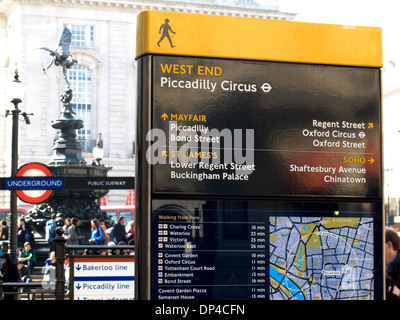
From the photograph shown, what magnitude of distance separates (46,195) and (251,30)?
26.0 ft

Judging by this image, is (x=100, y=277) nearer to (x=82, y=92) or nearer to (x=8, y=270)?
(x=8, y=270)

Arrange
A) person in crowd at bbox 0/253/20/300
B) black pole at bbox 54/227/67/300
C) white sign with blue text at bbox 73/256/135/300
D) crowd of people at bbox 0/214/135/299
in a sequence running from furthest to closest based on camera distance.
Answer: crowd of people at bbox 0/214/135/299 < person in crowd at bbox 0/253/20/300 < black pole at bbox 54/227/67/300 < white sign with blue text at bbox 73/256/135/300

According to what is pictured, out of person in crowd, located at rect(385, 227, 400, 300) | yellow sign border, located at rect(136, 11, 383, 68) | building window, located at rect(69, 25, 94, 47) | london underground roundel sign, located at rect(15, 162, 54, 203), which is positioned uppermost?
building window, located at rect(69, 25, 94, 47)

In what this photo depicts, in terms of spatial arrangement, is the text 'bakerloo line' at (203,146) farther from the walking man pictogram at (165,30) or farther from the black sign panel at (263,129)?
the walking man pictogram at (165,30)

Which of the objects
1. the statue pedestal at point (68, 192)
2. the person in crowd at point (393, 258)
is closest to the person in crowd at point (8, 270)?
the statue pedestal at point (68, 192)

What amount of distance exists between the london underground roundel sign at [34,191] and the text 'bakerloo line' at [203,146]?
783cm

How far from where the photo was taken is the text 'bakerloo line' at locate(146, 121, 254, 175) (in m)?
3.93

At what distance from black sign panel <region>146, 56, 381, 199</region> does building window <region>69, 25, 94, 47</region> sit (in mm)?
62790

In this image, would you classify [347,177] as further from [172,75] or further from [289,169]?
[172,75]

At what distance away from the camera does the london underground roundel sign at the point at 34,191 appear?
11.5m

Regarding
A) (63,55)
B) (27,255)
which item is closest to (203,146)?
(27,255)

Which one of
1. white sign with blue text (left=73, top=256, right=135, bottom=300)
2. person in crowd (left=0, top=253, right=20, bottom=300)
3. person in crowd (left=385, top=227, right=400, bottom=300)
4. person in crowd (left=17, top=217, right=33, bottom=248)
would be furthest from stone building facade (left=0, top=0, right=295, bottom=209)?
person in crowd (left=385, top=227, right=400, bottom=300)

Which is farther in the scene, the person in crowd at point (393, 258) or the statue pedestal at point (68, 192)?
the statue pedestal at point (68, 192)

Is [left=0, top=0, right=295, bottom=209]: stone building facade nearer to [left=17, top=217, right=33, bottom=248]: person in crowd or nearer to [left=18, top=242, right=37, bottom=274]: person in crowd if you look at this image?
[left=17, top=217, right=33, bottom=248]: person in crowd
